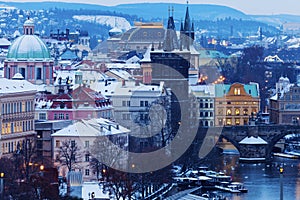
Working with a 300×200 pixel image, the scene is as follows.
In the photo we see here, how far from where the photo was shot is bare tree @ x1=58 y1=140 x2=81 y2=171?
44969 millimetres

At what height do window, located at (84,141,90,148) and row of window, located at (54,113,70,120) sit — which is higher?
row of window, located at (54,113,70,120)

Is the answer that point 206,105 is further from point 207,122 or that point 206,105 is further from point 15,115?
point 15,115

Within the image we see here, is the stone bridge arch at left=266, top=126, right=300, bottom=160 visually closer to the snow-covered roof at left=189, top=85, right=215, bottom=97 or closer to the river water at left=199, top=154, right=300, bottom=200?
the river water at left=199, top=154, right=300, bottom=200

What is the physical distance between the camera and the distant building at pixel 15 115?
47.5 metres

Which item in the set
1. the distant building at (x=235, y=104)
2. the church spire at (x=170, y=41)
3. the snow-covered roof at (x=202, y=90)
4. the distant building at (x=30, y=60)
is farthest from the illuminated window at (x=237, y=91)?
the distant building at (x=30, y=60)

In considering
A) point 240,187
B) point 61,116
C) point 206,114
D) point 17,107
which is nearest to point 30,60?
point 61,116

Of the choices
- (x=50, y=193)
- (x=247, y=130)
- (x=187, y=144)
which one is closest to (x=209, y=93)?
(x=247, y=130)

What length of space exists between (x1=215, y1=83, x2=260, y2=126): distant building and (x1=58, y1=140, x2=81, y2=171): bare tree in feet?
65.4

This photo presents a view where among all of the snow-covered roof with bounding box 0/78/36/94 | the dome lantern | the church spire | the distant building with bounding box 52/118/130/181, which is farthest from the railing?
the church spire

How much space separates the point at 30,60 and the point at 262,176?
12215mm

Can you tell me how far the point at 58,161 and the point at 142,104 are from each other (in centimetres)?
1286

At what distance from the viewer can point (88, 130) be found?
47.3 m

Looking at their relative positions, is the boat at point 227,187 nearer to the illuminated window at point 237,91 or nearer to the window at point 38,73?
the window at point 38,73

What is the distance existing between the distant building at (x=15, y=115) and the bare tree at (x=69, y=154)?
129cm
